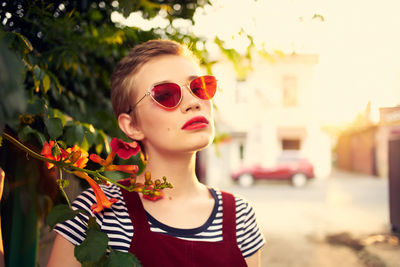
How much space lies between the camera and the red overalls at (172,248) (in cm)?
116

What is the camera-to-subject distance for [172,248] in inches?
46.3

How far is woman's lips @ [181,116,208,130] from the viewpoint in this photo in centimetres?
128

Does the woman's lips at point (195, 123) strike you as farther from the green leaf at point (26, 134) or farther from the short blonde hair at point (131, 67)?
the green leaf at point (26, 134)

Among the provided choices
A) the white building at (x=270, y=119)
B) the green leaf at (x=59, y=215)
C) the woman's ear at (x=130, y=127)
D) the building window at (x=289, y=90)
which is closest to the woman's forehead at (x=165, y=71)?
the woman's ear at (x=130, y=127)

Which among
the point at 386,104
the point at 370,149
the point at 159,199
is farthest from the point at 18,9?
the point at 370,149

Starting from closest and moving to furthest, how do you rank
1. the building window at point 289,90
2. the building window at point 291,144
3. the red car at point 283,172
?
1. the red car at point 283,172
2. the building window at point 289,90
3. the building window at point 291,144

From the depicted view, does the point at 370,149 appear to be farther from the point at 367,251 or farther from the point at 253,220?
the point at 253,220

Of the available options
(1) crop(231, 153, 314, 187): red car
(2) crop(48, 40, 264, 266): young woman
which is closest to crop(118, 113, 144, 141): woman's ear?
(2) crop(48, 40, 264, 266): young woman

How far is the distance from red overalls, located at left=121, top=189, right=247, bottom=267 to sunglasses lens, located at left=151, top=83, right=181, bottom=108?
1.09ft

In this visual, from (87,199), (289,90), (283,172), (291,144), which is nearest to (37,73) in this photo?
(87,199)

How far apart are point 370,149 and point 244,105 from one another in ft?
28.7

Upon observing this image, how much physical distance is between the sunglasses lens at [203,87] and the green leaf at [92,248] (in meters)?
0.62

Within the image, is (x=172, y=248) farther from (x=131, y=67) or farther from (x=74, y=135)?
(x=131, y=67)

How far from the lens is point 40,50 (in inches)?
62.6
